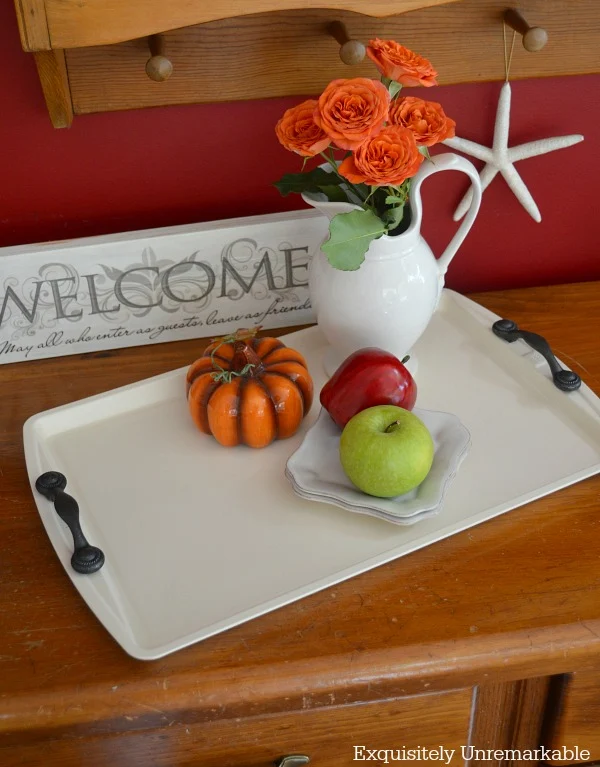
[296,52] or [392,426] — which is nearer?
[392,426]

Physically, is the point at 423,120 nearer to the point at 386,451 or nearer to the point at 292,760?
the point at 386,451

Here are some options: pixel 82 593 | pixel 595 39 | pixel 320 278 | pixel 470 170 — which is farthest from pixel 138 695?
pixel 595 39

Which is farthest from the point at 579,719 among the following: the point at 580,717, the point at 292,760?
the point at 292,760

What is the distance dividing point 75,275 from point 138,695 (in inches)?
22.1

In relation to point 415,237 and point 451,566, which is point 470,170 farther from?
point 451,566

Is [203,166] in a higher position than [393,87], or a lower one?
lower

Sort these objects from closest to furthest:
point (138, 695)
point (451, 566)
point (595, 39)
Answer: point (138, 695), point (451, 566), point (595, 39)

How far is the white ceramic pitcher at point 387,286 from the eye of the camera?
A: 923mm

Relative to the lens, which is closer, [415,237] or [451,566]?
[451,566]

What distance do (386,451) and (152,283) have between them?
1.44 ft

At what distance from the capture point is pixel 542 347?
1034mm

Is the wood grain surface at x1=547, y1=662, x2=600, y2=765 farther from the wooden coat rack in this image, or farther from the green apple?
the wooden coat rack

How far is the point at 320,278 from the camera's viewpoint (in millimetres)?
977

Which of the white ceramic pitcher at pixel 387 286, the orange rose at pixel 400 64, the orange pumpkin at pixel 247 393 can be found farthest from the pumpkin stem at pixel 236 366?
the orange rose at pixel 400 64
